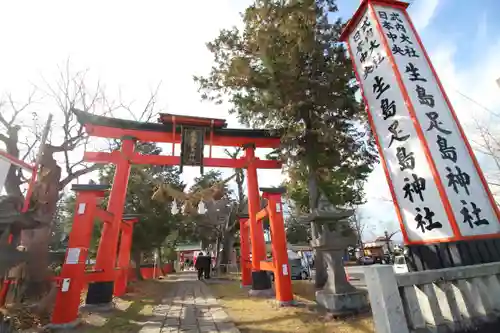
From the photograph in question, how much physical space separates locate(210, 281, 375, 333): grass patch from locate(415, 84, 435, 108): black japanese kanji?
404 centimetres

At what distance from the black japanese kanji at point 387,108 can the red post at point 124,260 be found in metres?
9.49

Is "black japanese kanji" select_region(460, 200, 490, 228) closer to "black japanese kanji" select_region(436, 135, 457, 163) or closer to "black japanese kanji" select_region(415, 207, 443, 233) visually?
"black japanese kanji" select_region(415, 207, 443, 233)

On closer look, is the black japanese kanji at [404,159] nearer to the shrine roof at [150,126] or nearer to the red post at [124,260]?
the shrine roof at [150,126]

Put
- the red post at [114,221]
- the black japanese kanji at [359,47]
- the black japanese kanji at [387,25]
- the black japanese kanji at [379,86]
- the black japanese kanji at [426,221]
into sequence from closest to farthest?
the black japanese kanji at [426,221] → the black japanese kanji at [379,86] → the black japanese kanji at [387,25] → the black japanese kanji at [359,47] → the red post at [114,221]

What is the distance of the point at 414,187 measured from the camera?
4363 mm

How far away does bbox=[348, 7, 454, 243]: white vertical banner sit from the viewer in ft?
13.5

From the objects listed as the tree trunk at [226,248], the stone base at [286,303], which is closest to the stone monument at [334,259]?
the stone base at [286,303]

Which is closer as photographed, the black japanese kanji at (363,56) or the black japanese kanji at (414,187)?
the black japanese kanji at (414,187)

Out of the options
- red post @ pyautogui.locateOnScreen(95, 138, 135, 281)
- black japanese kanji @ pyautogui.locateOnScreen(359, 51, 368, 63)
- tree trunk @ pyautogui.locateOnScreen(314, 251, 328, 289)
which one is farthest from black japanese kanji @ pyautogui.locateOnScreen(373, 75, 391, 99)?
red post @ pyautogui.locateOnScreen(95, 138, 135, 281)

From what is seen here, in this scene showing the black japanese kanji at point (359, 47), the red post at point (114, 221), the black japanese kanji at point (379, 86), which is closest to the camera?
the black japanese kanji at point (379, 86)

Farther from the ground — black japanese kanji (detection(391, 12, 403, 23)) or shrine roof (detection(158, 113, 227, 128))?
black japanese kanji (detection(391, 12, 403, 23))

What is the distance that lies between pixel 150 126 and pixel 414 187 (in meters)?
7.68

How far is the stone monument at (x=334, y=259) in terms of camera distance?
5.18 meters

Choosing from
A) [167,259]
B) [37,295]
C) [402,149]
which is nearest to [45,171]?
[37,295]
